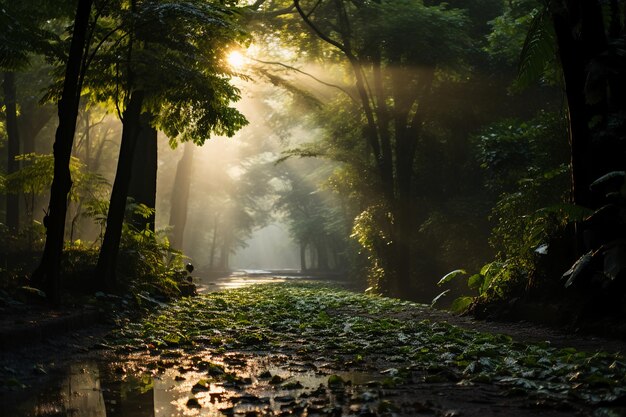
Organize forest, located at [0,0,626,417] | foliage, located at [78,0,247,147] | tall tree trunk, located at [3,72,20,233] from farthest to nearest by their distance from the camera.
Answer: tall tree trunk, located at [3,72,20,233]
foliage, located at [78,0,247,147]
forest, located at [0,0,626,417]

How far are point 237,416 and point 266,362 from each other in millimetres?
2160

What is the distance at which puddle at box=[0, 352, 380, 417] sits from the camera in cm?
411

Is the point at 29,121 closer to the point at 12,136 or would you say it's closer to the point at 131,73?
the point at 12,136

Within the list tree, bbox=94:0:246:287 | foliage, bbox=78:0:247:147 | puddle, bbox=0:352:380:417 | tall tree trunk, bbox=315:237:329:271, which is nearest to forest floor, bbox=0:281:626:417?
puddle, bbox=0:352:380:417

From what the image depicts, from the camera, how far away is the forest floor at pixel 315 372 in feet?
13.6

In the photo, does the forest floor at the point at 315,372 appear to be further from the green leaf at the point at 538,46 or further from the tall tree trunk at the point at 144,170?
the tall tree trunk at the point at 144,170

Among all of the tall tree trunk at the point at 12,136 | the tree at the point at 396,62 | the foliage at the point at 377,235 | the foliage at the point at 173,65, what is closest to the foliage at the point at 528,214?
the tree at the point at 396,62

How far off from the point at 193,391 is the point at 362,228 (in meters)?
17.4

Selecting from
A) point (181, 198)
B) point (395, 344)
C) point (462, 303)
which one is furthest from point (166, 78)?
point (181, 198)

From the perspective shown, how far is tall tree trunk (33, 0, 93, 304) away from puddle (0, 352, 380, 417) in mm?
3087

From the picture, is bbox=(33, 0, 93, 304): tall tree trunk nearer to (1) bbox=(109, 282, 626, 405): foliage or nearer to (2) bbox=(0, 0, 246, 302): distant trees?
(2) bbox=(0, 0, 246, 302): distant trees

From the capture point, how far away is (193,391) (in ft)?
15.4

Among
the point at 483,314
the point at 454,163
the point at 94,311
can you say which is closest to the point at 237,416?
the point at 94,311

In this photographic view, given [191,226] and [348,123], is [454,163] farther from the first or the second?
[191,226]
